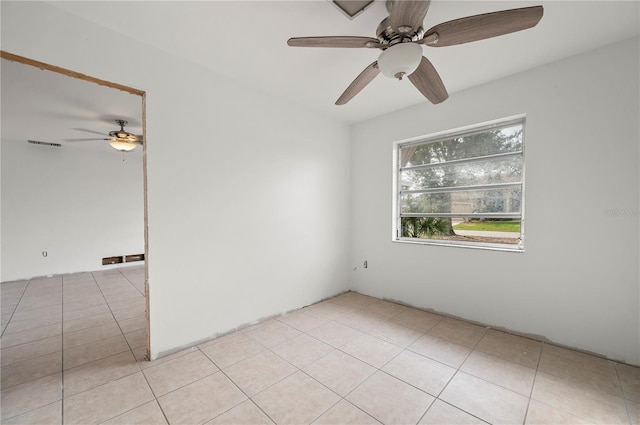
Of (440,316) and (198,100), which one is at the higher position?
(198,100)

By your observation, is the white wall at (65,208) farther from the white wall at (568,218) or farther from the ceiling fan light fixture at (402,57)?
the white wall at (568,218)

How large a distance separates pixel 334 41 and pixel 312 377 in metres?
2.44

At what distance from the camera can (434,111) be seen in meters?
3.14

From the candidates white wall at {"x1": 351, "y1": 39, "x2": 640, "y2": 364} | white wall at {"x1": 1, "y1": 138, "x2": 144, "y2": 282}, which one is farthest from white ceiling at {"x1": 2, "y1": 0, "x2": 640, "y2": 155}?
white wall at {"x1": 1, "y1": 138, "x2": 144, "y2": 282}

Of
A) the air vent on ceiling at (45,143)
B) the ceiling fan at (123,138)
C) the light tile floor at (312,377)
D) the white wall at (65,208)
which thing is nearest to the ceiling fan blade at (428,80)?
the light tile floor at (312,377)

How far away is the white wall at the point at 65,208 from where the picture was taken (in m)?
4.83

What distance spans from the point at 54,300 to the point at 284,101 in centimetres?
455

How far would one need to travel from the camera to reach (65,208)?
17.6 feet

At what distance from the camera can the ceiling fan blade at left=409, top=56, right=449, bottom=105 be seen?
5.96 feet

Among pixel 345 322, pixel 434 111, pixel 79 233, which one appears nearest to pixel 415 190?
pixel 434 111

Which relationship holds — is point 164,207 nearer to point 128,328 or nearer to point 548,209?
point 128,328

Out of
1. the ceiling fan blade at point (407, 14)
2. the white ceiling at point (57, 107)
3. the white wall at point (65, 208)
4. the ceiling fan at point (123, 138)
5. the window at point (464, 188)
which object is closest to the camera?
the ceiling fan blade at point (407, 14)

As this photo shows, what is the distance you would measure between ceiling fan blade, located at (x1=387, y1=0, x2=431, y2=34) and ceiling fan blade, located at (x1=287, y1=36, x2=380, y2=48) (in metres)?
0.18

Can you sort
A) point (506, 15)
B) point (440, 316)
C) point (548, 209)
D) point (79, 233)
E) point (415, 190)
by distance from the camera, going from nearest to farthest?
1. point (506, 15)
2. point (548, 209)
3. point (440, 316)
4. point (415, 190)
5. point (79, 233)
